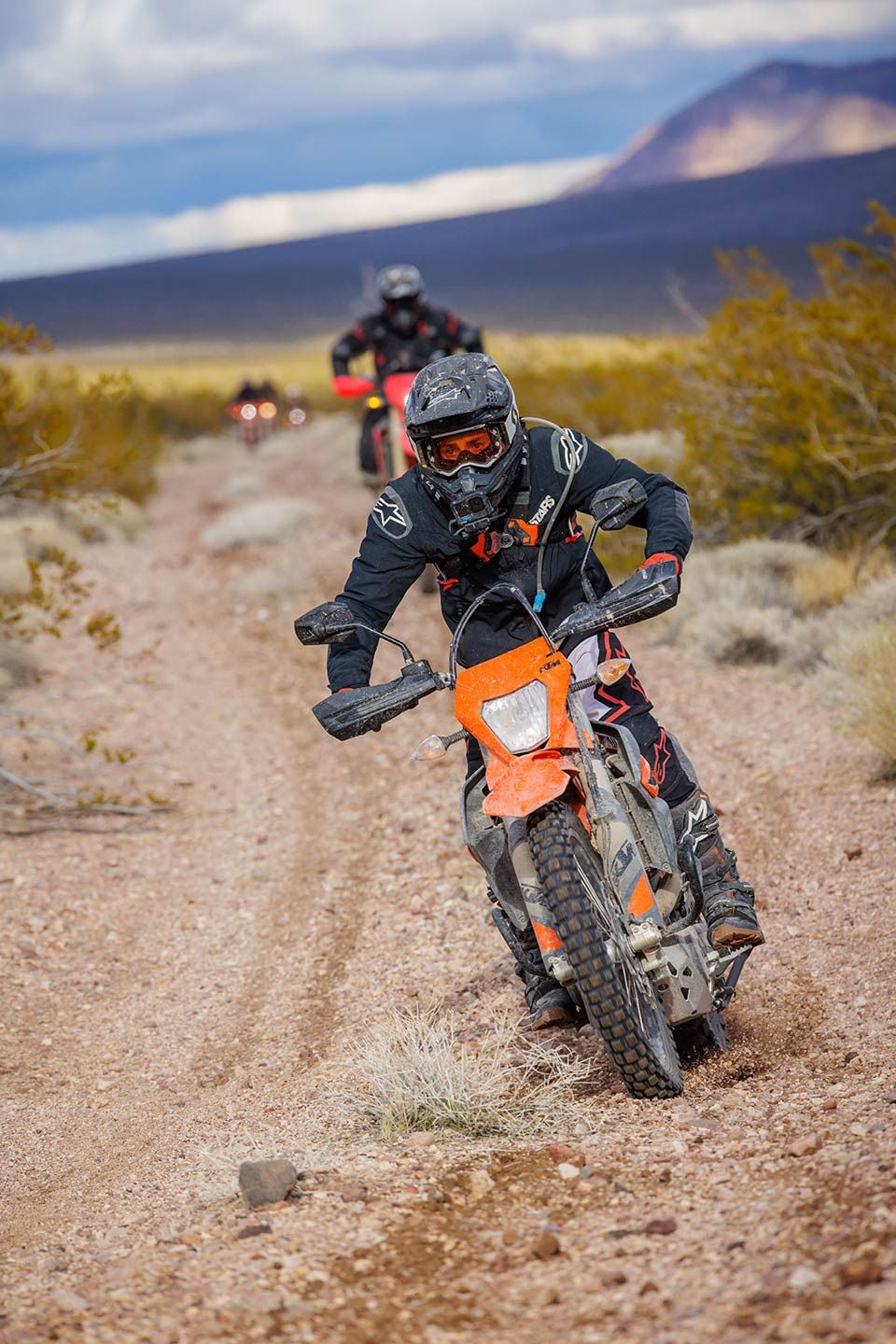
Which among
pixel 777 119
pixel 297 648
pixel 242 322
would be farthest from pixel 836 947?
pixel 777 119

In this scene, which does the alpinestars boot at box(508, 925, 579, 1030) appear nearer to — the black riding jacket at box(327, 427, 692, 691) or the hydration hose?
the black riding jacket at box(327, 427, 692, 691)

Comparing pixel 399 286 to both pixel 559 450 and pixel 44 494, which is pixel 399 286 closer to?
pixel 44 494

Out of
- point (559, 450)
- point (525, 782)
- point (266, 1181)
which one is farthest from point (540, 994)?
point (559, 450)

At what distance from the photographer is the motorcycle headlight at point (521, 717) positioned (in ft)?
13.5

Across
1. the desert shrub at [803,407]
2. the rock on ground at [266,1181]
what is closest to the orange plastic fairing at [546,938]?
the rock on ground at [266,1181]

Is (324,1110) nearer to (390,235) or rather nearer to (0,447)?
(0,447)

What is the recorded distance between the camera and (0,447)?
13.4m

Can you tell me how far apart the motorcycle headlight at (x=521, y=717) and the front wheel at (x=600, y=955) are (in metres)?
0.19

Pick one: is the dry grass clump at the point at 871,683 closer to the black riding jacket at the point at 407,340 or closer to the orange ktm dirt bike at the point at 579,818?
the orange ktm dirt bike at the point at 579,818

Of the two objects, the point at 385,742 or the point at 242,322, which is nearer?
the point at 385,742

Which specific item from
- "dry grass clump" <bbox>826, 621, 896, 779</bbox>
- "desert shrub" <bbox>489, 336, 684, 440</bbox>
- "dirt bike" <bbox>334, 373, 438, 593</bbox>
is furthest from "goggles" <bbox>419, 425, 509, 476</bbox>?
"desert shrub" <bbox>489, 336, 684, 440</bbox>

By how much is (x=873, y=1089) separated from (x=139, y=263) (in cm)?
17592

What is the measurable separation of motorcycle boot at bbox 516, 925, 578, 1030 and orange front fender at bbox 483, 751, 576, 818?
54cm

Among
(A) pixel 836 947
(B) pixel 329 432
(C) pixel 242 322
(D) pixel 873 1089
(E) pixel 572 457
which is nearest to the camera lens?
(D) pixel 873 1089
